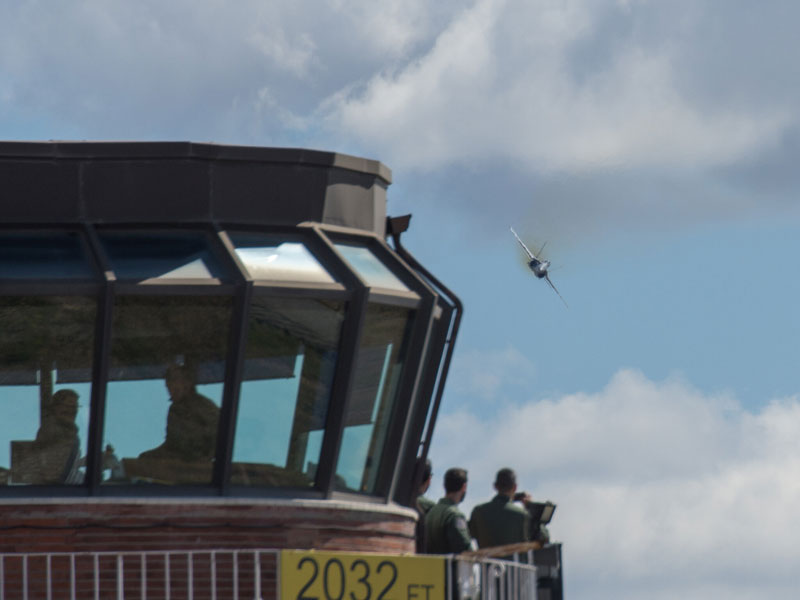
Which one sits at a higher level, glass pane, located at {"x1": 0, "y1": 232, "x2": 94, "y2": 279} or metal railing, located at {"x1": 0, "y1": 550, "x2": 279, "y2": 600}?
glass pane, located at {"x1": 0, "y1": 232, "x2": 94, "y2": 279}

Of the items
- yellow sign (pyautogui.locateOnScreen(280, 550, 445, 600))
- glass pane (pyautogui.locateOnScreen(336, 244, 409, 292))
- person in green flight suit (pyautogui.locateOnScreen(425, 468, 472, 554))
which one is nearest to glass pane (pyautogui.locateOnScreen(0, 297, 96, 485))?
yellow sign (pyautogui.locateOnScreen(280, 550, 445, 600))

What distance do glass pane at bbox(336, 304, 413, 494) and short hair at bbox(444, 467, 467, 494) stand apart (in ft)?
2.54

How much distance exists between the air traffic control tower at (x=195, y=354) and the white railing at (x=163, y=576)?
0.17 metres

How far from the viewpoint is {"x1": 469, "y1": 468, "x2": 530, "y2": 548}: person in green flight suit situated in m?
14.8

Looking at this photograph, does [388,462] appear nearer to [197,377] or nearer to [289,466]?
[289,466]

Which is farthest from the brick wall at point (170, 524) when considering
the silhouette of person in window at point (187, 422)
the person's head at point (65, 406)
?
the person's head at point (65, 406)

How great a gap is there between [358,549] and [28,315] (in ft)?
12.4

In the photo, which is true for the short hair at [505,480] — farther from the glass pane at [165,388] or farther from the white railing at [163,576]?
the glass pane at [165,388]

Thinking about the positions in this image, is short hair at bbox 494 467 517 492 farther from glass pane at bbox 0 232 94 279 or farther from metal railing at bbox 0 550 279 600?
glass pane at bbox 0 232 94 279

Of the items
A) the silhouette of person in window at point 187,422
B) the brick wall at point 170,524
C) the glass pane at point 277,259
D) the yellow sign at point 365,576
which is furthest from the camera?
the glass pane at point 277,259

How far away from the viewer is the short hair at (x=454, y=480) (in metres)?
14.8

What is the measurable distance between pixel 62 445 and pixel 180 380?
1.20m

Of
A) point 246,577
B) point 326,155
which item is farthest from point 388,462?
point 326,155

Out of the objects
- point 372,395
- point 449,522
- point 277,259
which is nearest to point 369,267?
point 277,259
